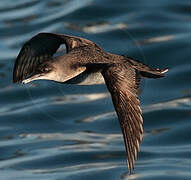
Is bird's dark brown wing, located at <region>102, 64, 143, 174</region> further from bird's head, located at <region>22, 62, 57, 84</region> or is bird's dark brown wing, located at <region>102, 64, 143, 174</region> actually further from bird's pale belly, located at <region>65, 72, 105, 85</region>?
bird's head, located at <region>22, 62, 57, 84</region>

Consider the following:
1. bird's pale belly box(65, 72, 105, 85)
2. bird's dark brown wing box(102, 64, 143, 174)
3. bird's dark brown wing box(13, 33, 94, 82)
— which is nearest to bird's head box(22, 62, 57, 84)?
bird's pale belly box(65, 72, 105, 85)

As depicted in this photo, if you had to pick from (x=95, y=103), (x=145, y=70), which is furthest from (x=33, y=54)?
(x=95, y=103)

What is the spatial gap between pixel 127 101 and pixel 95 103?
30.2 ft

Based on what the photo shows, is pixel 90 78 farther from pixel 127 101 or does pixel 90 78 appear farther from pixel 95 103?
pixel 95 103

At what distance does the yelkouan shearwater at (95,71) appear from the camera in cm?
865

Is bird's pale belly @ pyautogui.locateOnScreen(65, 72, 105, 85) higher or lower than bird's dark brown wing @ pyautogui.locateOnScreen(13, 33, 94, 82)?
higher

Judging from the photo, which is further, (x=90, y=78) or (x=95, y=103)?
(x=95, y=103)

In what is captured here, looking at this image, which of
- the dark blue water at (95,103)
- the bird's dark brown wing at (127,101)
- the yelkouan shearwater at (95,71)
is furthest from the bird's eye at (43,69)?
the dark blue water at (95,103)

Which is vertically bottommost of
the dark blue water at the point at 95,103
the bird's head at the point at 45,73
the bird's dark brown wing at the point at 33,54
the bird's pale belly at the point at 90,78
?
the dark blue water at the point at 95,103

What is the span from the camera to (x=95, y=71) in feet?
31.1

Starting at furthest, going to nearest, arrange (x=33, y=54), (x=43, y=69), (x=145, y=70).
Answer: (x=33, y=54) < (x=43, y=69) < (x=145, y=70)

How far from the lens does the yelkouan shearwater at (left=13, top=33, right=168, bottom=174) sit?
8.65m

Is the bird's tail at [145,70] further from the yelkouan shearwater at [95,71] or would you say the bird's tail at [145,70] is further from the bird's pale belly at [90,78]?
the bird's pale belly at [90,78]

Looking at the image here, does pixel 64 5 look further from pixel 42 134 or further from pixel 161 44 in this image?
pixel 42 134
